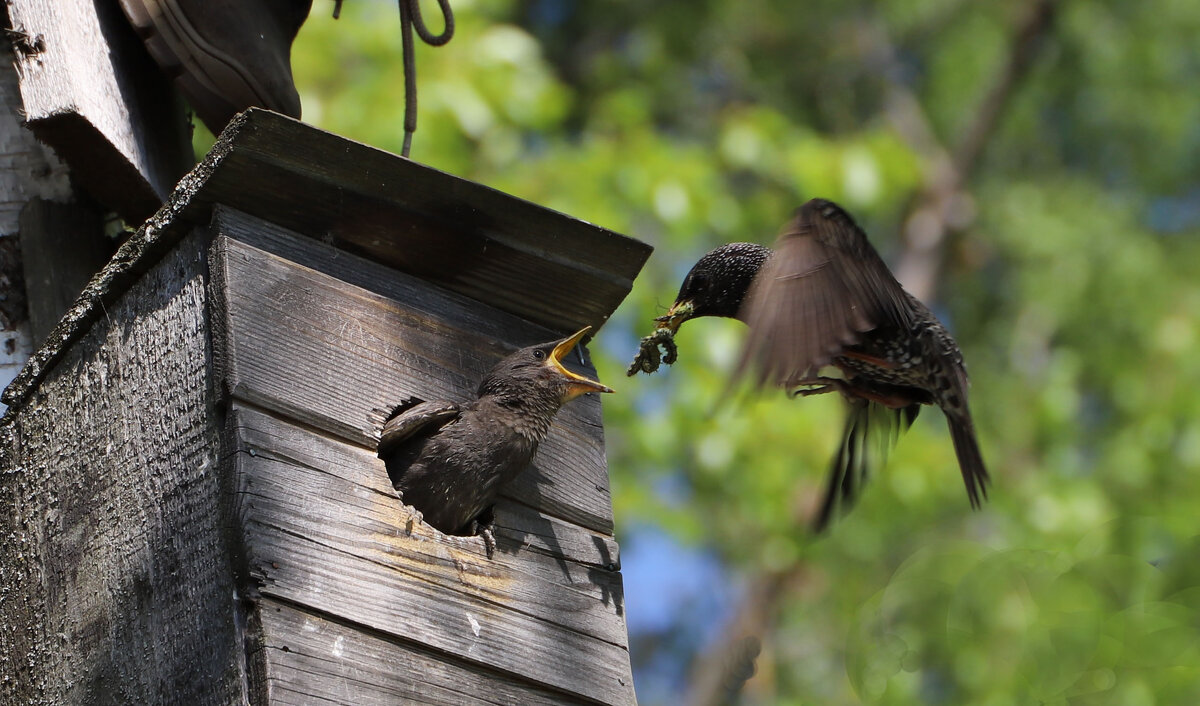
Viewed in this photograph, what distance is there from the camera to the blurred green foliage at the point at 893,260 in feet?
18.8

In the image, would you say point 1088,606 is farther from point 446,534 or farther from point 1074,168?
point 1074,168

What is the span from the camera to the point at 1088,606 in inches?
245

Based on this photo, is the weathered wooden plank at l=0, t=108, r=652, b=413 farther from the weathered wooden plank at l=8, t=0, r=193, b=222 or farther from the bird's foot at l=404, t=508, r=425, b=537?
the bird's foot at l=404, t=508, r=425, b=537

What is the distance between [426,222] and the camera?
2373mm

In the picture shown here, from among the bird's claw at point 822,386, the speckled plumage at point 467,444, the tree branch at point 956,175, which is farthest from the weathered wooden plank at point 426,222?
the tree branch at point 956,175

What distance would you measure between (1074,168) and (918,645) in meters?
5.78

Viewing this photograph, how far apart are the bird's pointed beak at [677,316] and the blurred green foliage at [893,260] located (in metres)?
0.96

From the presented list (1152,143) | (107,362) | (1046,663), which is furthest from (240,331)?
(1152,143)

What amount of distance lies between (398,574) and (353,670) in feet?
0.62

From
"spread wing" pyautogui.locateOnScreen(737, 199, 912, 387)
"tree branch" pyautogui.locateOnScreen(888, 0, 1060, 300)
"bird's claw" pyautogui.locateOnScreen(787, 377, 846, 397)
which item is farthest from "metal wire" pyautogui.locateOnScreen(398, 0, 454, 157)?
"tree branch" pyautogui.locateOnScreen(888, 0, 1060, 300)

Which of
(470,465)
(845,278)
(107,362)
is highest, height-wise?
(845,278)

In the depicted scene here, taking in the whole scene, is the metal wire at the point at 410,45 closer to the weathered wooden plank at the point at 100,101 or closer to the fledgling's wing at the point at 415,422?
the weathered wooden plank at the point at 100,101

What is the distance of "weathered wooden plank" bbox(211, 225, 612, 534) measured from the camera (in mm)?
2107

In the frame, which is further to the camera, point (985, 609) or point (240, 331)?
point (985, 609)
